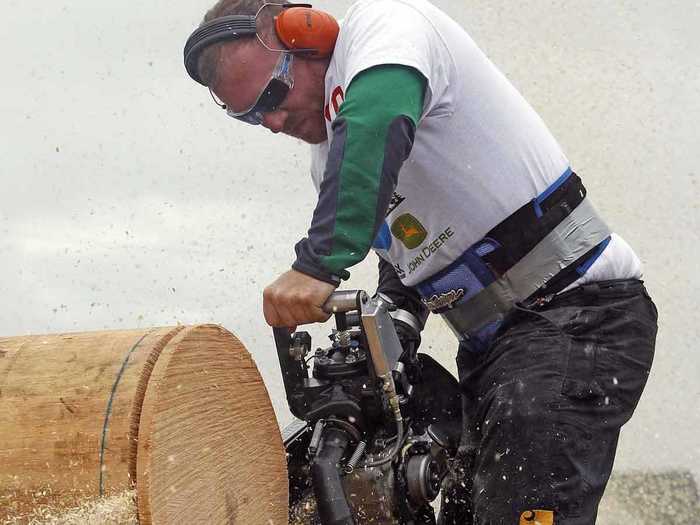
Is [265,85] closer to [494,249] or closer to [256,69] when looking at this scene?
[256,69]

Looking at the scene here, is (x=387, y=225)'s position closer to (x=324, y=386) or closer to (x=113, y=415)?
(x=324, y=386)

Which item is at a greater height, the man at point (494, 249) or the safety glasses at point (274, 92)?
the safety glasses at point (274, 92)

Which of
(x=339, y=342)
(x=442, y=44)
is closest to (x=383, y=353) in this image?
(x=339, y=342)

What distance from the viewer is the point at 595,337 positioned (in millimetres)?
2111

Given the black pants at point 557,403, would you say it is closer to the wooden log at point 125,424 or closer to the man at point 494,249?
the man at point 494,249

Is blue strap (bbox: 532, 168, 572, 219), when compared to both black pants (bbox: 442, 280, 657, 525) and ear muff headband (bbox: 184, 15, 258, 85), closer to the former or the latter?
black pants (bbox: 442, 280, 657, 525)

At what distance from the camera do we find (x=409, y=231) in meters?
2.29

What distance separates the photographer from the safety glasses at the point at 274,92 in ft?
7.33

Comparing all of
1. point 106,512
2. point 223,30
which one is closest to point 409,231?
point 223,30

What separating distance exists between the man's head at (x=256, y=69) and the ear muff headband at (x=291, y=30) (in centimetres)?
2

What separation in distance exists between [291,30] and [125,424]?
1123 mm

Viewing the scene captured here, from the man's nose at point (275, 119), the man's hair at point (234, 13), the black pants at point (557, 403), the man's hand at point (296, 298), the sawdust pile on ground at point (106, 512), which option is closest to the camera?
the sawdust pile on ground at point (106, 512)

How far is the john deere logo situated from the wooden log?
64cm

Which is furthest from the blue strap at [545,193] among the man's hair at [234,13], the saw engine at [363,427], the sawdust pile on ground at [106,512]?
the sawdust pile on ground at [106,512]
